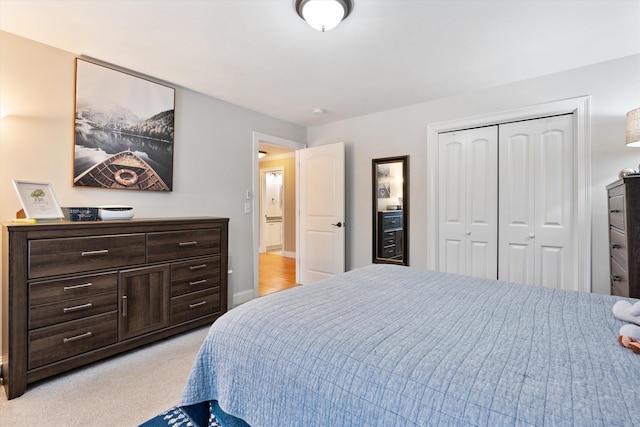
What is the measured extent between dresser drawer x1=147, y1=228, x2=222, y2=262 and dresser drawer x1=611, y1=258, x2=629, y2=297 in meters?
3.16

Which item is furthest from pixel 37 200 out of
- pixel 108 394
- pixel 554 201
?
pixel 554 201

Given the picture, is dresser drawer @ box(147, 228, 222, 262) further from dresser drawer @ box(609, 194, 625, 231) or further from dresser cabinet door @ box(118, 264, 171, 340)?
dresser drawer @ box(609, 194, 625, 231)

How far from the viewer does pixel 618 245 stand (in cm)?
211

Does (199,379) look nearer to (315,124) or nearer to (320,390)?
(320,390)

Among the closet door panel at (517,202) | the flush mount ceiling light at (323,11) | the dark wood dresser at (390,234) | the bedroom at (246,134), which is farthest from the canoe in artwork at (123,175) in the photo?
the closet door panel at (517,202)

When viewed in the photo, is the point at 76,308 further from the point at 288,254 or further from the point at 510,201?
the point at 288,254

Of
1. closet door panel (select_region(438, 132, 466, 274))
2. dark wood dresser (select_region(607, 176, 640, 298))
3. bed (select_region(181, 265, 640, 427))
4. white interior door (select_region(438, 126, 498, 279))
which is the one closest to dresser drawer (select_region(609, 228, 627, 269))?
dark wood dresser (select_region(607, 176, 640, 298))

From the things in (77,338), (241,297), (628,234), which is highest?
(628,234)

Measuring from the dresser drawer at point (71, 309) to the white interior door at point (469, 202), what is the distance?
3276 millimetres

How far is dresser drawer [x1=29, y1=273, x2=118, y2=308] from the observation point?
73.7 inches

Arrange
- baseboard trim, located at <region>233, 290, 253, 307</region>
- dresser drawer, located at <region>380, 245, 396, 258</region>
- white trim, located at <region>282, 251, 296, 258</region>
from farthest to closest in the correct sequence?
white trim, located at <region>282, 251, 296, 258</region>
dresser drawer, located at <region>380, 245, 396, 258</region>
baseboard trim, located at <region>233, 290, 253, 307</region>

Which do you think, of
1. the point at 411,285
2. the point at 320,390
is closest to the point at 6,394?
the point at 320,390

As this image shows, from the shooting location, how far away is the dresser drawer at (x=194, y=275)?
2.60 metres

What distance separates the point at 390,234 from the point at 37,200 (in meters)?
3.43
